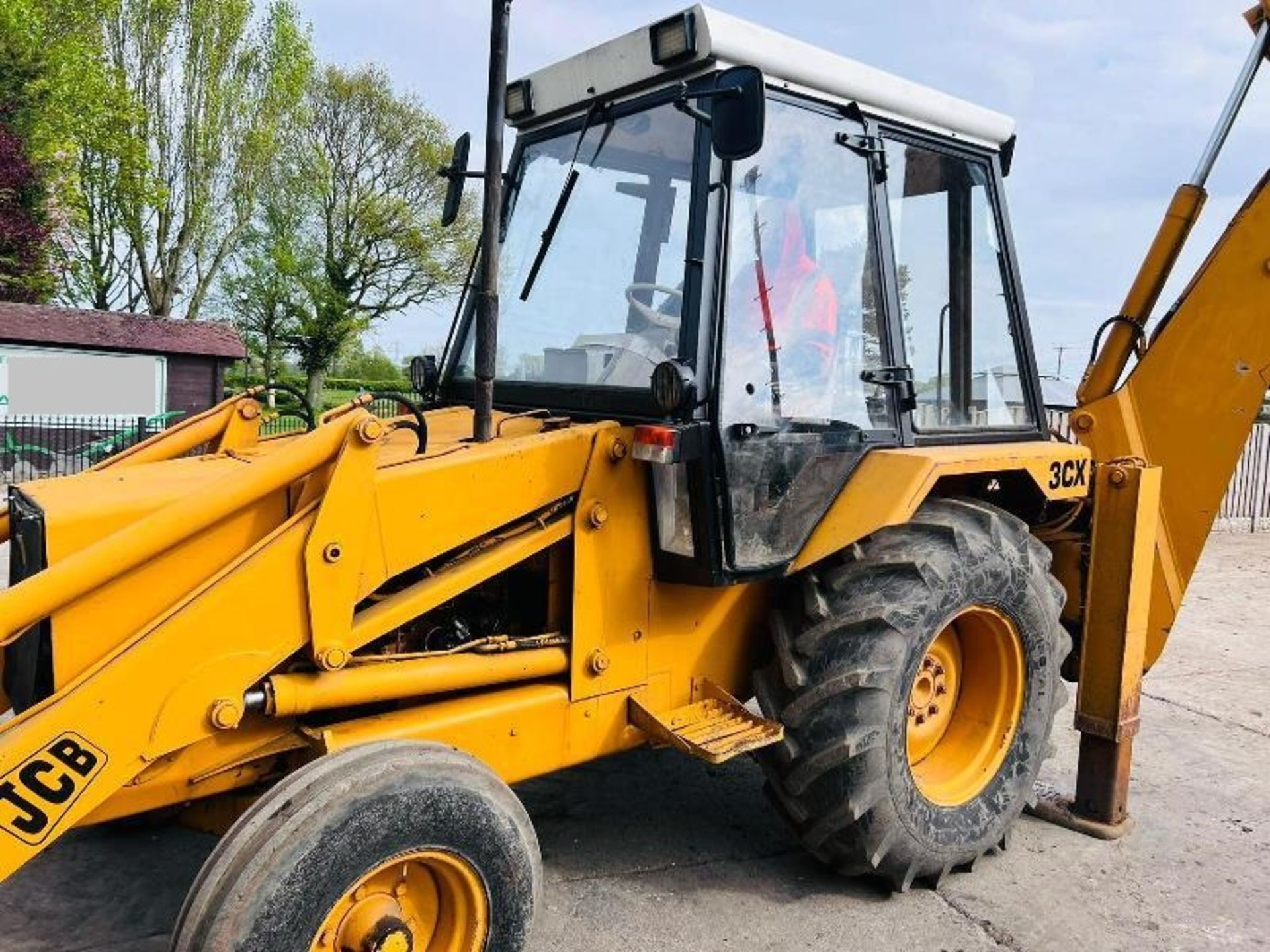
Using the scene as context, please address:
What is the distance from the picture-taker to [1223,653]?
705cm

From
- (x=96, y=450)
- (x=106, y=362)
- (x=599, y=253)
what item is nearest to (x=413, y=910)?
(x=599, y=253)

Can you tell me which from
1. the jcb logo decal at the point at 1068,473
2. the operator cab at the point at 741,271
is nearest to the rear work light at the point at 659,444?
the operator cab at the point at 741,271

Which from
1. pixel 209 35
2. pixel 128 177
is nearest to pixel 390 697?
pixel 128 177

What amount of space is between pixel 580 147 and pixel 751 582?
1.62m

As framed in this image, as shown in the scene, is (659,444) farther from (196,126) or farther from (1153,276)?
(196,126)

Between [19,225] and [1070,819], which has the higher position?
[19,225]

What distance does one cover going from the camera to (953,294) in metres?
3.96

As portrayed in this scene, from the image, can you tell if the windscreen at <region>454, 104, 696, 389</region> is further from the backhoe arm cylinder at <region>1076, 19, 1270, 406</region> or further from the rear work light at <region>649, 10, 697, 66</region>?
the backhoe arm cylinder at <region>1076, 19, 1270, 406</region>

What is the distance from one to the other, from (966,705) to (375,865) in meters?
2.39

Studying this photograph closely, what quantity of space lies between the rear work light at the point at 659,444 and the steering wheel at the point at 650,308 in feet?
1.29

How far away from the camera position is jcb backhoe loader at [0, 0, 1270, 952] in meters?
2.46

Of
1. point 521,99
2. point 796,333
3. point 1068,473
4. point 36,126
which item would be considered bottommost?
point 1068,473

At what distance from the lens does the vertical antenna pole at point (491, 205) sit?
270 centimetres

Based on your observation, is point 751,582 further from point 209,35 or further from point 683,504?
point 209,35
